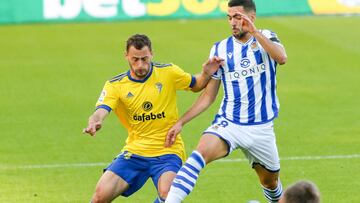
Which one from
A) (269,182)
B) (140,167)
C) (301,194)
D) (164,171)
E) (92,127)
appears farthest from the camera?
(269,182)

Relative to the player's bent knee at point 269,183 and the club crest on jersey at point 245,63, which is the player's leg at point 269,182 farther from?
the club crest on jersey at point 245,63

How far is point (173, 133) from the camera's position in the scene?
1061 cm

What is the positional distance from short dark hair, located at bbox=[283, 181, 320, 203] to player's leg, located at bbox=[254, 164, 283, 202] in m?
3.83

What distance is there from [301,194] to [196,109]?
3.89 m

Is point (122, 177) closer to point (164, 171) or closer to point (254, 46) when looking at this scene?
point (164, 171)

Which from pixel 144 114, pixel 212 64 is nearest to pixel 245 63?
pixel 212 64

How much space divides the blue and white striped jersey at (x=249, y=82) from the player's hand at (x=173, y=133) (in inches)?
23.0

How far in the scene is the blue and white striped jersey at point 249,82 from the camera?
35.6 feet

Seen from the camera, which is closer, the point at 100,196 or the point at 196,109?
the point at 100,196

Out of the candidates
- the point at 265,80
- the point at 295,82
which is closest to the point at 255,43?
the point at 265,80

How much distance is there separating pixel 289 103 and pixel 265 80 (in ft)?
27.5

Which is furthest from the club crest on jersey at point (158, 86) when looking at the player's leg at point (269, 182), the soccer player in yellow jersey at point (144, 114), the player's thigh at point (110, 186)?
the player's leg at point (269, 182)

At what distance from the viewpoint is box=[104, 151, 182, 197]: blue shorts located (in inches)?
418

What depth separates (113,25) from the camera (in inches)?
1168
